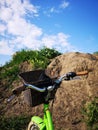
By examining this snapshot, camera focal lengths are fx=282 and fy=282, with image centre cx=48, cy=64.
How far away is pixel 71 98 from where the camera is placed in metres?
9.27

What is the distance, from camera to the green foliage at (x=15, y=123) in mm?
8844

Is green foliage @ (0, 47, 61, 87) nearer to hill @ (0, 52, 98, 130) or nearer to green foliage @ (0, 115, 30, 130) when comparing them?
hill @ (0, 52, 98, 130)

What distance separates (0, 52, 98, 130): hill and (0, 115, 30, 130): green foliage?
11.2 inches

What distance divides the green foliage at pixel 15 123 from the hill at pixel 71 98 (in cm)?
29

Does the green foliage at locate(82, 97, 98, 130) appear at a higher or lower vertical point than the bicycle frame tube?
lower

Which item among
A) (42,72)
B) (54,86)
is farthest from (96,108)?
(54,86)

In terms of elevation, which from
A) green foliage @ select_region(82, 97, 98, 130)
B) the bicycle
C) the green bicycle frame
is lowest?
green foliage @ select_region(82, 97, 98, 130)

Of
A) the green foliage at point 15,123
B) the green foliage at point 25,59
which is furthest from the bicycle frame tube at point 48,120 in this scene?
the green foliage at point 25,59

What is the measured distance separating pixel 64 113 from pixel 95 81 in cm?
149

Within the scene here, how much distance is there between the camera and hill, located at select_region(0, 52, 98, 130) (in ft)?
27.9

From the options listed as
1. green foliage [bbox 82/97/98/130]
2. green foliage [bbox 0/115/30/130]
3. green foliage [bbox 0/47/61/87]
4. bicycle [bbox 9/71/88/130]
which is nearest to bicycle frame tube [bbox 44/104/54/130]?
bicycle [bbox 9/71/88/130]

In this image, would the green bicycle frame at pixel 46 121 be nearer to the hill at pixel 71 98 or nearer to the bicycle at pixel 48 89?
the bicycle at pixel 48 89

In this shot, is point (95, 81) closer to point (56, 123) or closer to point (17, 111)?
point (56, 123)

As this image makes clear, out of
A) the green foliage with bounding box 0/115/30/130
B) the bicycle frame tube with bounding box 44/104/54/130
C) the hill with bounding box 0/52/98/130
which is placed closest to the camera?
the bicycle frame tube with bounding box 44/104/54/130
